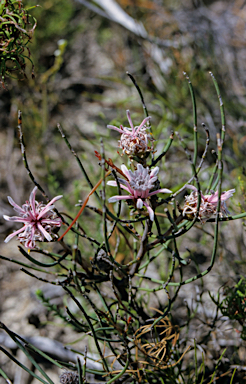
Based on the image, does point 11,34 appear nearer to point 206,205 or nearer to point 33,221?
point 33,221

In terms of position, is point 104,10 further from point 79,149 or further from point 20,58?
point 20,58

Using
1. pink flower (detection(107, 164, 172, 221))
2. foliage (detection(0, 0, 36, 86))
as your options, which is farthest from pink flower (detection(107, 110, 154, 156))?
foliage (detection(0, 0, 36, 86))

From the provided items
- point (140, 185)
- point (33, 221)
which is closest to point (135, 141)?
point (140, 185)

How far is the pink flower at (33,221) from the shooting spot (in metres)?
0.43

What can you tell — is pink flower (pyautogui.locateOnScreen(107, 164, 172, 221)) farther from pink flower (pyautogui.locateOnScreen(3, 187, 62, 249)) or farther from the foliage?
the foliage

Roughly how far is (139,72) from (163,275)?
4.24ft

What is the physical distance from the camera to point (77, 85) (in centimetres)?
187

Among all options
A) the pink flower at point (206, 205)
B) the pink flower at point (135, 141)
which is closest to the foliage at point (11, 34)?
the pink flower at point (135, 141)

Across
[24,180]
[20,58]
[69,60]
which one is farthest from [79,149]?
[20,58]

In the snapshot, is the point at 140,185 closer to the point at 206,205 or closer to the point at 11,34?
the point at 206,205

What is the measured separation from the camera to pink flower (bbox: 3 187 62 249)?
427mm

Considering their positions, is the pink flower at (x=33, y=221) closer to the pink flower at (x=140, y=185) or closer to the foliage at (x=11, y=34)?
the pink flower at (x=140, y=185)

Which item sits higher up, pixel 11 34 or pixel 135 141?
pixel 11 34

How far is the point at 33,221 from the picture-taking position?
1.45 feet
